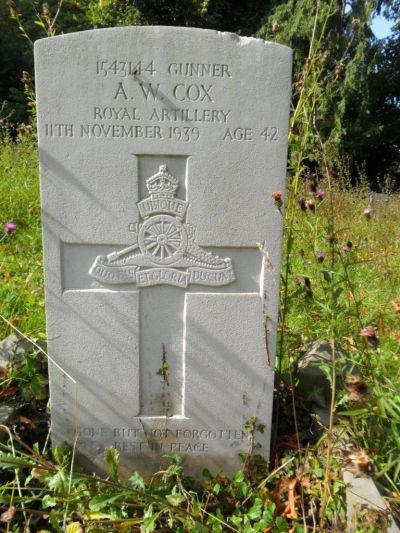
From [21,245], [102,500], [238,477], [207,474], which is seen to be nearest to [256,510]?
[238,477]

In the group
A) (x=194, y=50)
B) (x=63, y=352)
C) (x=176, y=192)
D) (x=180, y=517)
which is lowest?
(x=180, y=517)

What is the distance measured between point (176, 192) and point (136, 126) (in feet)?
0.99

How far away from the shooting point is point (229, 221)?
1.95 m

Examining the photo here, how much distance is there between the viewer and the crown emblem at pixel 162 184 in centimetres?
190

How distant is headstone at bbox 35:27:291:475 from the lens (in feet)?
5.95

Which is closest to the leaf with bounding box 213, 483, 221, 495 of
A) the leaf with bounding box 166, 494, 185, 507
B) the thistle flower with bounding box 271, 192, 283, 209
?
the leaf with bounding box 166, 494, 185, 507

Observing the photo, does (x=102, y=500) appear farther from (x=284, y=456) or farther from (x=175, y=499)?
(x=284, y=456)

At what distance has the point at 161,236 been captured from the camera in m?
1.95

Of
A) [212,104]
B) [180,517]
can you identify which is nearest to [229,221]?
[212,104]

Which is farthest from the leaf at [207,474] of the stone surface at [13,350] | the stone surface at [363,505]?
the stone surface at [13,350]

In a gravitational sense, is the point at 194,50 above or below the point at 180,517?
above

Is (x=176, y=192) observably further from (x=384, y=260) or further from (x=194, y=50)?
(x=384, y=260)

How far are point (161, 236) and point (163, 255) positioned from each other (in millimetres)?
83

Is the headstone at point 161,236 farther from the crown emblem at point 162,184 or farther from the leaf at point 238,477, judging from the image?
the leaf at point 238,477
